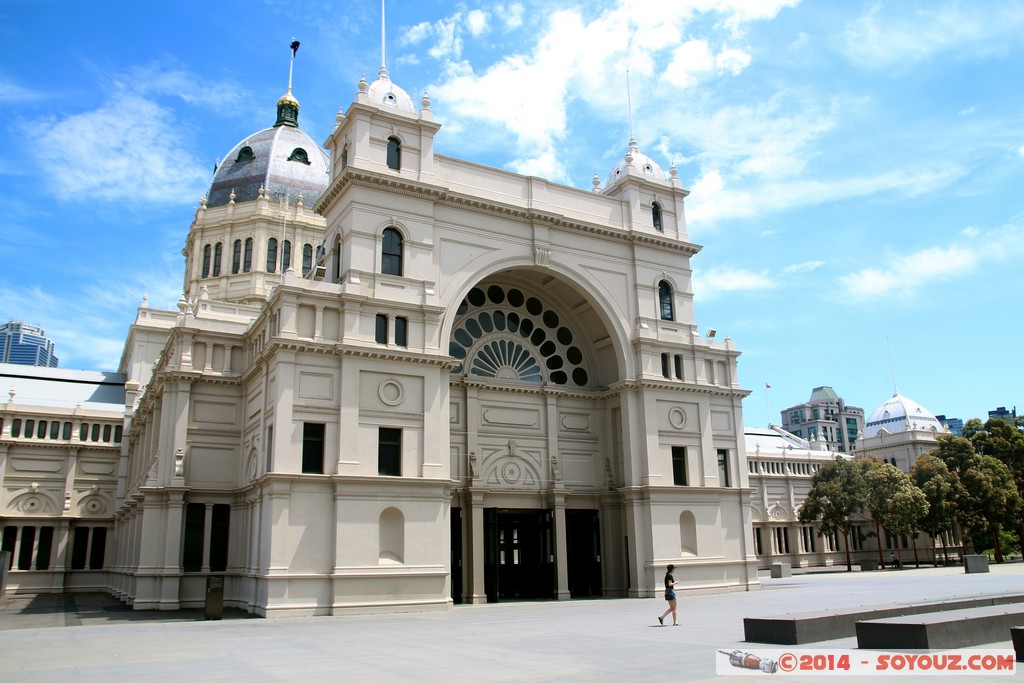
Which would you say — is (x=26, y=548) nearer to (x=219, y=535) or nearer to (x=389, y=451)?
(x=219, y=535)

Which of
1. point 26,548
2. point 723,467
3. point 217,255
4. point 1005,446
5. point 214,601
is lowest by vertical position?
point 214,601

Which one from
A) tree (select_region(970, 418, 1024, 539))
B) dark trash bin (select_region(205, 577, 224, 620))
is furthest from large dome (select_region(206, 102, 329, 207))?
tree (select_region(970, 418, 1024, 539))

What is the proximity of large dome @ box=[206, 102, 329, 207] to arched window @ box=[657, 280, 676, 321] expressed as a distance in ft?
114

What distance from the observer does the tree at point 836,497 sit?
223 ft

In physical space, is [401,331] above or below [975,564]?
above

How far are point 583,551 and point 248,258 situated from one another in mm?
37474

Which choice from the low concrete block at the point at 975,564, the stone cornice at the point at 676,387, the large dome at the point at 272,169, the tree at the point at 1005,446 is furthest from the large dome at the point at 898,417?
the large dome at the point at 272,169

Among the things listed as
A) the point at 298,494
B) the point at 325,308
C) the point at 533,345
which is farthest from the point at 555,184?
the point at 298,494

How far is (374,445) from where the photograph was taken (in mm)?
32656

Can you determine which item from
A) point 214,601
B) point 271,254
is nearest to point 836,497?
point 271,254

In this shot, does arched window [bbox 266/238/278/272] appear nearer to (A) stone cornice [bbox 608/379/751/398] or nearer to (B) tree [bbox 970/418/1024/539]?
(A) stone cornice [bbox 608/379/751/398]

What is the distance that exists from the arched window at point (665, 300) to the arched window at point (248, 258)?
34.9 meters

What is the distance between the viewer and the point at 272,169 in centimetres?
6912

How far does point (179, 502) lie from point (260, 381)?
23.0ft
